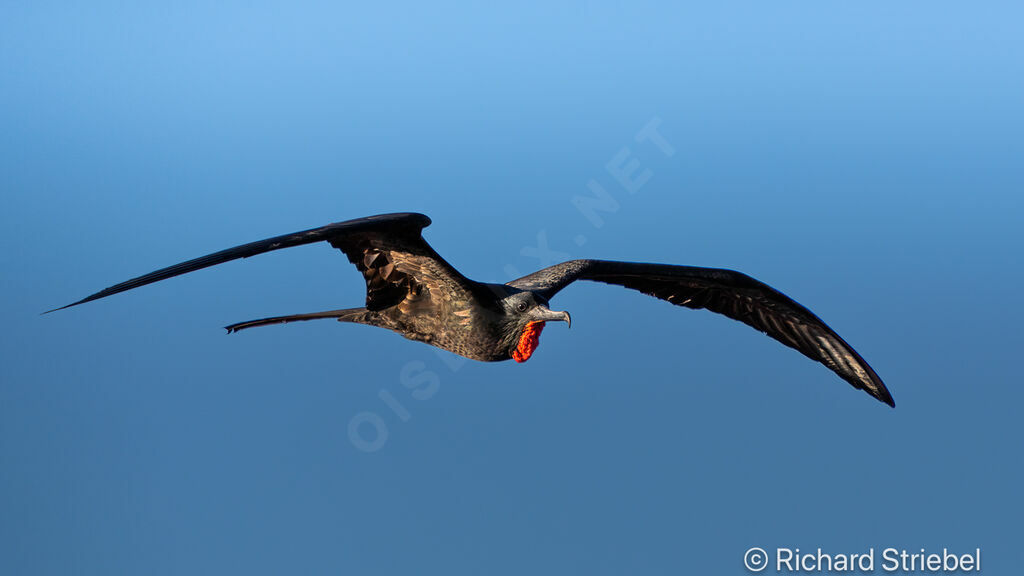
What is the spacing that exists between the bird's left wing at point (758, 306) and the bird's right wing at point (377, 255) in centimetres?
219

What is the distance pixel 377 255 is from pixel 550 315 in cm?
160

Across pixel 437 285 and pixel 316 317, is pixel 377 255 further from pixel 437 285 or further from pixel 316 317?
pixel 316 317

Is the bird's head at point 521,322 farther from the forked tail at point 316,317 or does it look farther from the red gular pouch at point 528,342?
the forked tail at point 316,317

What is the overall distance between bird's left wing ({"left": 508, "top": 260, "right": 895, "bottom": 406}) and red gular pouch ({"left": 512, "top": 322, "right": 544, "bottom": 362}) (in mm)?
1584

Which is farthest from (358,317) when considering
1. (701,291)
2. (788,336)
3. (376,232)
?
(788,336)

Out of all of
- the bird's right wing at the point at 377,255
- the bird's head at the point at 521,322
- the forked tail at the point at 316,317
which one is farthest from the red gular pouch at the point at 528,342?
the forked tail at the point at 316,317

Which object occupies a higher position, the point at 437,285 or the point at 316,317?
the point at 437,285

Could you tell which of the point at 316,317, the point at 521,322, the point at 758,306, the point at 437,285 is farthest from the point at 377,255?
the point at 758,306

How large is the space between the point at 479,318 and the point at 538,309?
20.7 inches

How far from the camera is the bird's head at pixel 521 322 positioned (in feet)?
30.5

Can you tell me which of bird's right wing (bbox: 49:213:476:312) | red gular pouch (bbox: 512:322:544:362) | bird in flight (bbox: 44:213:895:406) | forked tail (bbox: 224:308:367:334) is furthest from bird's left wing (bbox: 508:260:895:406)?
forked tail (bbox: 224:308:367:334)

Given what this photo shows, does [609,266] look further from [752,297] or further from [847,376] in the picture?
[847,376]

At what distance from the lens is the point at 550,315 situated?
358 inches

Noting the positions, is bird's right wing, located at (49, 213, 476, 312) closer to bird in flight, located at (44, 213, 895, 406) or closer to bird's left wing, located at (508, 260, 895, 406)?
bird in flight, located at (44, 213, 895, 406)
